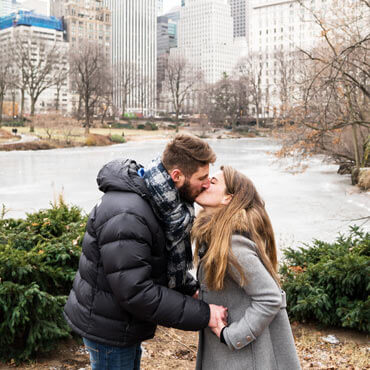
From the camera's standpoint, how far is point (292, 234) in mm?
9320

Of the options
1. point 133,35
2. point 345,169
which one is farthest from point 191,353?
point 133,35

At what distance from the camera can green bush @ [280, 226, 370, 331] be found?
4.17 metres

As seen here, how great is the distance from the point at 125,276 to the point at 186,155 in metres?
0.59

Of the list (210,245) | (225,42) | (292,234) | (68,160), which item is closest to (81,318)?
(210,245)

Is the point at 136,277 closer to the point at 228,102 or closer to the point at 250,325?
the point at 250,325

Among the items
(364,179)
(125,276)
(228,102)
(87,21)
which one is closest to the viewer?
(125,276)

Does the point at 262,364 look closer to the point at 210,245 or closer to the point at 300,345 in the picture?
the point at 210,245

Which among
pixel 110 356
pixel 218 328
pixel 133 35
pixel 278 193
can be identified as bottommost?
pixel 278 193

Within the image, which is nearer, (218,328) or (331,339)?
(218,328)

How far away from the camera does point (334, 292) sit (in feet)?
14.4

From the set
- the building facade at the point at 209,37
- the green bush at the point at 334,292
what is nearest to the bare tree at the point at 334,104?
the green bush at the point at 334,292

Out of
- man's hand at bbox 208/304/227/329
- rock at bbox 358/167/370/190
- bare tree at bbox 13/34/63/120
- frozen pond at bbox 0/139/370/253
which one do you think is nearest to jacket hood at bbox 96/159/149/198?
man's hand at bbox 208/304/227/329

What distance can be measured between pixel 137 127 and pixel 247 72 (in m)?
30.8

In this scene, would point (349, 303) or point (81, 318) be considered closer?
point (81, 318)
